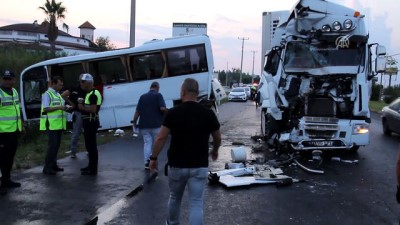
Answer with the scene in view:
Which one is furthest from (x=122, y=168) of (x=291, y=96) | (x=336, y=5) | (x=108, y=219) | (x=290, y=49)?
(x=336, y=5)

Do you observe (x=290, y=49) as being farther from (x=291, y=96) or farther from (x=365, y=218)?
(x=365, y=218)

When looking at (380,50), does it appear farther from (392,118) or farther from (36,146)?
(36,146)

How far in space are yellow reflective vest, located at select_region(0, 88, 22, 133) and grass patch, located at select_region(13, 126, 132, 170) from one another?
232cm

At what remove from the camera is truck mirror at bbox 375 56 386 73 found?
38.1 ft

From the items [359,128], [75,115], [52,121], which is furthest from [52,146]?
[359,128]

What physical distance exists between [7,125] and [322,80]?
24.8ft

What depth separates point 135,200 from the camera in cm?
712

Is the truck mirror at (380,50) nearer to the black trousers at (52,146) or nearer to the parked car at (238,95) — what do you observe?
the black trousers at (52,146)

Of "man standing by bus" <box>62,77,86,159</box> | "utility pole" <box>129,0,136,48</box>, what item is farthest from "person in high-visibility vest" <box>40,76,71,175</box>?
"utility pole" <box>129,0,136,48</box>

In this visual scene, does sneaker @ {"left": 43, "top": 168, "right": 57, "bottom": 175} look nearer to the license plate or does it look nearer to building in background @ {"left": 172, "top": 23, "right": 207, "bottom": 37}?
the license plate

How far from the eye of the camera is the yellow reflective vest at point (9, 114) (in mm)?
7464

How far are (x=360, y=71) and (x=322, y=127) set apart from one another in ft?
5.66

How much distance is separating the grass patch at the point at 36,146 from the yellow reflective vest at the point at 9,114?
232 centimetres

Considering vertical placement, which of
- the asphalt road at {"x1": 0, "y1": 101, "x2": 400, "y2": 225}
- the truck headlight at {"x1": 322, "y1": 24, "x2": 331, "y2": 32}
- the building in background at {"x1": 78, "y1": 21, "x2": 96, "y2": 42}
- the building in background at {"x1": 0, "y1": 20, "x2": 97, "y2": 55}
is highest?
the building in background at {"x1": 78, "y1": 21, "x2": 96, "y2": 42}
